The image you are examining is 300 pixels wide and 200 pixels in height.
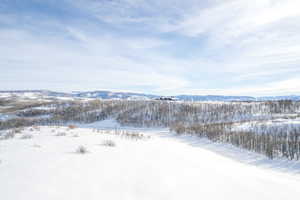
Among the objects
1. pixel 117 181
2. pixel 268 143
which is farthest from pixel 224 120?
pixel 117 181

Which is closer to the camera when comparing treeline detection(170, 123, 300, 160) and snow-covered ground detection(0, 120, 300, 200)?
snow-covered ground detection(0, 120, 300, 200)

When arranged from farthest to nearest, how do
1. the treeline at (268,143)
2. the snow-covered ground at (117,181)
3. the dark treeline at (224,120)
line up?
the dark treeline at (224,120) → the treeline at (268,143) → the snow-covered ground at (117,181)

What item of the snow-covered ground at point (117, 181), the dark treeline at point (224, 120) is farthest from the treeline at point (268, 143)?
the snow-covered ground at point (117, 181)

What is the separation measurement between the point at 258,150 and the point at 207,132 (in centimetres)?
573

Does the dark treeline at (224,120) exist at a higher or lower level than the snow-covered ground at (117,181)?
lower

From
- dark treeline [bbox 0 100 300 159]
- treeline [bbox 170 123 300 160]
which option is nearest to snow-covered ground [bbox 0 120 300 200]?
treeline [bbox 170 123 300 160]

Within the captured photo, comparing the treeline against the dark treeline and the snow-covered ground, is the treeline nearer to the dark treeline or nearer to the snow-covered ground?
the dark treeline

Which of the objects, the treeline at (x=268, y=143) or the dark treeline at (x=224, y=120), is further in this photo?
the dark treeline at (x=224, y=120)

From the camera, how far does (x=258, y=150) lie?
410 inches

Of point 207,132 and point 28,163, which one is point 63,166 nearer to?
point 28,163

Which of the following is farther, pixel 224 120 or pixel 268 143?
pixel 224 120

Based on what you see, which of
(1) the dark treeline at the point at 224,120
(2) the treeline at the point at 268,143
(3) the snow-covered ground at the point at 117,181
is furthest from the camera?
(1) the dark treeline at the point at 224,120

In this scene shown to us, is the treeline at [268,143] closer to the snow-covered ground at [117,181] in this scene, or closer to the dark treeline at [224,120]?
the dark treeline at [224,120]

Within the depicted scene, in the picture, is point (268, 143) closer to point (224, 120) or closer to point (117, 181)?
point (117, 181)
